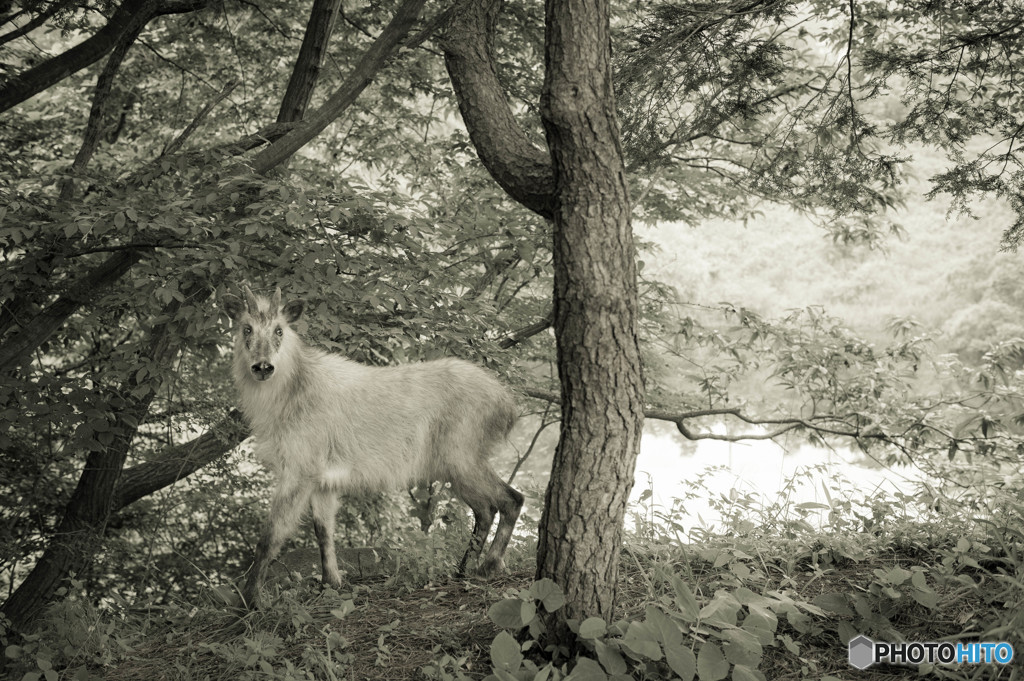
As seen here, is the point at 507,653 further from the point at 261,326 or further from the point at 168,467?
the point at 168,467

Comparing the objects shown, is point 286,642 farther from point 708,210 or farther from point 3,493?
point 708,210

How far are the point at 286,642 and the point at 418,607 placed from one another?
2.32ft

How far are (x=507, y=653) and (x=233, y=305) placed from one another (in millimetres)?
2716

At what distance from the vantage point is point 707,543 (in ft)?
14.4

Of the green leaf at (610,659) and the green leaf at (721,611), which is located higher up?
the green leaf at (721,611)

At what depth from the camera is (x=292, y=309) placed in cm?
493

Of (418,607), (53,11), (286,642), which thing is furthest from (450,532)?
(53,11)

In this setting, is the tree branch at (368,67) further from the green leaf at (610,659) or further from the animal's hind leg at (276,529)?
the green leaf at (610,659)

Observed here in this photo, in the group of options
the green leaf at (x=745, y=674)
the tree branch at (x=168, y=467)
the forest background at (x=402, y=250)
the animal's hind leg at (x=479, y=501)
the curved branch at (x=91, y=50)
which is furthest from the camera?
the tree branch at (x=168, y=467)

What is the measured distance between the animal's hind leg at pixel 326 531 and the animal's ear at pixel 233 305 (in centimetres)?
126

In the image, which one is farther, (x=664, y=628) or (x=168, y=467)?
(x=168, y=467)

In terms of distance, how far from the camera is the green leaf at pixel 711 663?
2.89 meters

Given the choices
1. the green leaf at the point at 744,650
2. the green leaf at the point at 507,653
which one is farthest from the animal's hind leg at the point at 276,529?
the green leaf at the point at 744,650

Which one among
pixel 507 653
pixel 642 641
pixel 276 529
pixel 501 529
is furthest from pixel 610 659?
pixel 276 529
